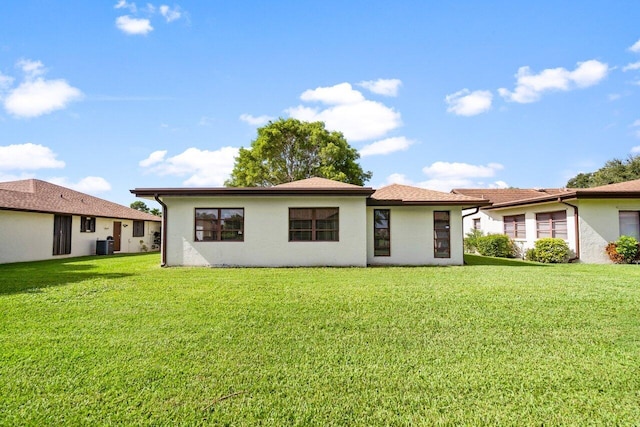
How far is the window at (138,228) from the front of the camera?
72.0 ft

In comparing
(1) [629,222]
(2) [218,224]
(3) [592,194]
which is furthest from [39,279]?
(1) [629,222]

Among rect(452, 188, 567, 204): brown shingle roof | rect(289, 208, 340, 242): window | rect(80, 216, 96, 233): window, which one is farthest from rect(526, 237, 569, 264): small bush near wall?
rect(80, 216, 96, 233): window

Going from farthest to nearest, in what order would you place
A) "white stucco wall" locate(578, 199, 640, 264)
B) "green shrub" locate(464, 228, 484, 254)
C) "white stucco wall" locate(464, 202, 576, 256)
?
1. "green shrub" locate(464, 228, 484, 254)
2. "white stucco wall" locate(464, 202, 576, 256)
3. "white stucco wall" locate(578, 199, 640, 264)

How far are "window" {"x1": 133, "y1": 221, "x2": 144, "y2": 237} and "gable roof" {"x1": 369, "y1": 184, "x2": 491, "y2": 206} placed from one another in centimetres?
1759

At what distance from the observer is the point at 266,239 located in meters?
11.6

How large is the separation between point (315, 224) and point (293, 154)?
19.2 meters

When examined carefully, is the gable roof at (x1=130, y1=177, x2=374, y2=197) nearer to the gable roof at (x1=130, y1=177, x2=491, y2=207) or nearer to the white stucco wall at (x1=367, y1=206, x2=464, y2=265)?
the gable roof at (x1=130, y1=177, x2=491, y2=207)

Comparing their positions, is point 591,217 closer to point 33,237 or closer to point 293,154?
point 293,154

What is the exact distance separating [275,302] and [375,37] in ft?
35.8

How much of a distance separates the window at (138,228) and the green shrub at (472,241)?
2200 cm

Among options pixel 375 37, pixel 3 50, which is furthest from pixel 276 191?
pixel 3 50

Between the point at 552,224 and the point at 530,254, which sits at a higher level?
→ the point at 552,224

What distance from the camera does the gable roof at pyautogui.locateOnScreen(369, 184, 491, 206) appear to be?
12.0 meters

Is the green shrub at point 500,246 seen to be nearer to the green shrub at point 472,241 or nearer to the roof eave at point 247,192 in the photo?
the green shrub at point 472,241
